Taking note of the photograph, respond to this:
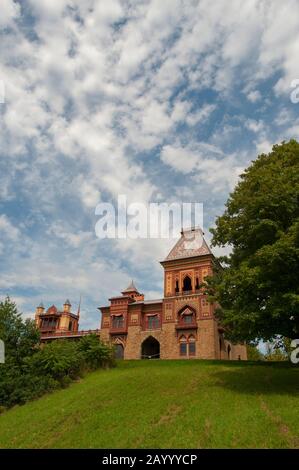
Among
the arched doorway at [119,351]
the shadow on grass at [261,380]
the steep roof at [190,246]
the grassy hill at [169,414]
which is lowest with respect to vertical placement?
the grassy hill at [169,414]

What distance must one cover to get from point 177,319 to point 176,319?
138 millimetres

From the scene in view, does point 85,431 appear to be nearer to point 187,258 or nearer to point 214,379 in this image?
point 214,379

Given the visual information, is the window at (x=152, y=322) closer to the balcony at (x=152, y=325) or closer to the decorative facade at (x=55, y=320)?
the balcony at (x=152, y=325)

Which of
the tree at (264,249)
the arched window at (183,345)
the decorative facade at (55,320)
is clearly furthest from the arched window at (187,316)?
the decorative facade at (55,320)

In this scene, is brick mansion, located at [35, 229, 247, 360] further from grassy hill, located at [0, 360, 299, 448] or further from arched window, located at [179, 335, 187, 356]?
grassy hill, located at [0, 360, 299, 448]

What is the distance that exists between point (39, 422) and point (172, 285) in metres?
33.8

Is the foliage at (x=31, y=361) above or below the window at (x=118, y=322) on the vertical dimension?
below

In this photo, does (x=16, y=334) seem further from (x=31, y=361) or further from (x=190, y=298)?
(x=190, y=298)

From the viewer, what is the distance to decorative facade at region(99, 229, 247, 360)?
48500 millimetres

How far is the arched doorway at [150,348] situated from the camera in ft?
172

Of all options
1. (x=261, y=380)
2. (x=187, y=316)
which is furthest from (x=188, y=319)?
(x=261, y=380)

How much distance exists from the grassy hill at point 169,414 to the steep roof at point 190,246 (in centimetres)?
2540

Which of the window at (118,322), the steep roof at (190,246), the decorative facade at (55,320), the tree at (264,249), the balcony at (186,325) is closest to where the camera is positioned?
the tree at (264,249)
